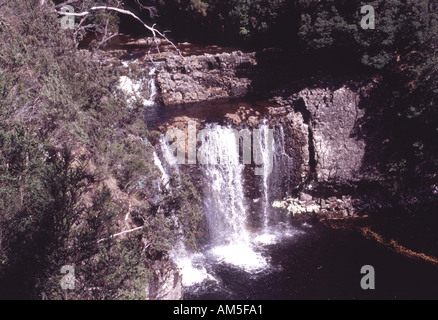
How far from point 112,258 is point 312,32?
43.1ft

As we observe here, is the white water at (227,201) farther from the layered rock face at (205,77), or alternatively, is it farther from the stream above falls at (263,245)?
the layered rock face at (205,77)

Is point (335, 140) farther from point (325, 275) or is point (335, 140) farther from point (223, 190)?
point (325, 275)

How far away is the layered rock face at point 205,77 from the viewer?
16422 millimetres

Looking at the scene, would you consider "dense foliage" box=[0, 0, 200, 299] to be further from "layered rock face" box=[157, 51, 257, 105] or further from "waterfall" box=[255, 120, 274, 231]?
"layered rock face" box=[157, 51, 257, 105]

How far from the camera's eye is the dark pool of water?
32.7ft

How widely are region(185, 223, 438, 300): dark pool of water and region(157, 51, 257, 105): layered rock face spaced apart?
896 cm

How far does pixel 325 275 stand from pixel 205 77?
11.5 meters

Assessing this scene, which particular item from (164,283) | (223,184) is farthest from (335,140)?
(164,283)

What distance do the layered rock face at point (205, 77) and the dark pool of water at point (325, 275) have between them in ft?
29.4

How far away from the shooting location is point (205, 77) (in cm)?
1695

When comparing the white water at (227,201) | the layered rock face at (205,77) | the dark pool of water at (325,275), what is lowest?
the dark pool of water at (325,275)

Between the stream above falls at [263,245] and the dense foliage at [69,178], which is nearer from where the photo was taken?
the dense foliage at [69,178]

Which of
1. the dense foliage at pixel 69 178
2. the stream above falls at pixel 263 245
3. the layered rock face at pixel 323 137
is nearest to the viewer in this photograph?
the dense foliage at pixel 69 178

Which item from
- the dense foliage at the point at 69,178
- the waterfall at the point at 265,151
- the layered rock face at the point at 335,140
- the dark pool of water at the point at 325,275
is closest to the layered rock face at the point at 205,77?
the waterfall at the point at 265,151
